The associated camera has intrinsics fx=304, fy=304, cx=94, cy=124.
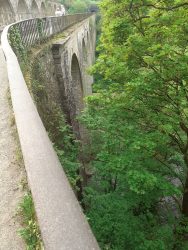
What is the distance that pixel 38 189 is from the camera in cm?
238

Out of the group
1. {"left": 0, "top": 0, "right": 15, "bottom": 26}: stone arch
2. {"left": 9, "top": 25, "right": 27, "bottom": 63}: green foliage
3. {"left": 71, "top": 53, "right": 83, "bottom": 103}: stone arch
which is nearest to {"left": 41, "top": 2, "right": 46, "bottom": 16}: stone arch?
{"left": 0, "top": 0, "right": 15, "bottom": 26}: stone arch

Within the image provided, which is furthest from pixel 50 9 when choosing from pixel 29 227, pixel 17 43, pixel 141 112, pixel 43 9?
pixel 29 227

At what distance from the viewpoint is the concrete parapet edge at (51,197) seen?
1884 mm

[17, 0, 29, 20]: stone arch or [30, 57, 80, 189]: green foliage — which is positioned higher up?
[17, 0, 29, 20]: stone arch

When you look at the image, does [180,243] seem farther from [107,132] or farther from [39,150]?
[39,150]

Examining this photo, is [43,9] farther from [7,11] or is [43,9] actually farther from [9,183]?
[9,183]

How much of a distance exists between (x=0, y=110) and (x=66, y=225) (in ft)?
13.0

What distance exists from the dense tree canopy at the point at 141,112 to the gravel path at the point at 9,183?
2.99m

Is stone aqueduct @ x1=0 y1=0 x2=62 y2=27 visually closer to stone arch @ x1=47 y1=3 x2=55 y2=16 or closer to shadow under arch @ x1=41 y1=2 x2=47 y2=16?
shadow under arch @ x1=41 y1=2 x2=47 y2=16

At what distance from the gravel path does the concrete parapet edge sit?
0.53m

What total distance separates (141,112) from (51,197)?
595 cm

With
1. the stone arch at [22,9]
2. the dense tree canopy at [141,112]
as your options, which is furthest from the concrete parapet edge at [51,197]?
the stone arch at [22,9]

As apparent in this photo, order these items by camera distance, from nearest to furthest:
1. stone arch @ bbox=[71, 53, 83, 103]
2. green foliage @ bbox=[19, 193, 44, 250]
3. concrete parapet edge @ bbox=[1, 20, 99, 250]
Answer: concrete parapet edge @ bbox=[1, 20, 99, 250], green foliage @ bbox=[19, 193, 44, 250], stone arch @ bbox=[71, 53, 83, 103]

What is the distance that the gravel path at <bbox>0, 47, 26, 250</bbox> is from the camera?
2.69 metres
